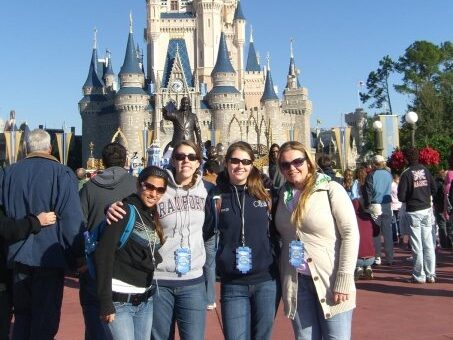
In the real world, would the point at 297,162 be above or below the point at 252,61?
below

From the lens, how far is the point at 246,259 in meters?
3.65

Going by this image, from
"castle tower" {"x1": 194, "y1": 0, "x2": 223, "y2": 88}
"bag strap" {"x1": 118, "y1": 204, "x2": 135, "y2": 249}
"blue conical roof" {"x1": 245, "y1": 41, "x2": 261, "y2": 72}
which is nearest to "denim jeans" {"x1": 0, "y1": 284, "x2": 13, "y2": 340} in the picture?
"bag strap" {"x1": 118, "y1": 204, "x2": 135, "y2": 249}

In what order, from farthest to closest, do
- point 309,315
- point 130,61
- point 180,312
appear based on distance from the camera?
1. point 130,61
2. point 180,312
3. point 309,315

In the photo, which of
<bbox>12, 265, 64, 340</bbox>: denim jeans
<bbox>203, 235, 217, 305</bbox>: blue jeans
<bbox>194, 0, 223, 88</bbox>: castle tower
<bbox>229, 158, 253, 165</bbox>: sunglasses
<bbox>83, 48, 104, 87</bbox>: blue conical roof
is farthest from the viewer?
→ <bbox>194, 0, 223, 88</bbox>: castle tower

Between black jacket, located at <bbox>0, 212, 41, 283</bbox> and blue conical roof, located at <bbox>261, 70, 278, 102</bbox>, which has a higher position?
blue conical roof, located at <bbox>261, 70, 278, 102</bbox>

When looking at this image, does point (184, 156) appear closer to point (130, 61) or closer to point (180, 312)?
point (180, 312)

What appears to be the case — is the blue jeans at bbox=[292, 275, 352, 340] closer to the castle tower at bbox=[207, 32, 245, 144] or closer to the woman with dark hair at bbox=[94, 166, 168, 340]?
the woman with dark hair at bbox=[94, 166, 168, 340]

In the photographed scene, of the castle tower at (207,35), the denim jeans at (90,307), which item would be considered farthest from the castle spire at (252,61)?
the denim jeans at (90,307)

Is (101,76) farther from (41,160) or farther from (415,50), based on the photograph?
(41,160)

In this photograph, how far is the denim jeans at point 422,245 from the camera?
24.6ft

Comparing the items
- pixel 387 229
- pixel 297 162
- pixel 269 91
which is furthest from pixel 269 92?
pixel 297 162

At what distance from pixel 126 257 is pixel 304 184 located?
1.08 metres

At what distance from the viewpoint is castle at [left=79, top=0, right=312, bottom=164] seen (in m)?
56.3

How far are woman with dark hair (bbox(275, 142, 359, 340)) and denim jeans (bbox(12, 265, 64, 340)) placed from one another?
1496 millimetres
